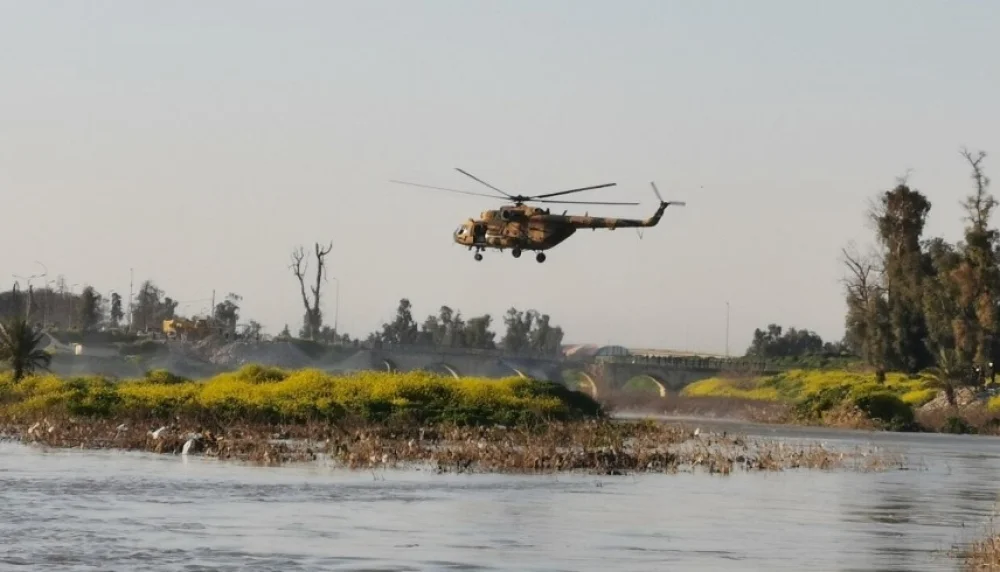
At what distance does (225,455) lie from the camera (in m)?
47.3

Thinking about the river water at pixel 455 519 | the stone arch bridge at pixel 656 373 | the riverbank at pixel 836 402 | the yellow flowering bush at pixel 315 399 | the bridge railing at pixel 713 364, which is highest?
the bridge railing at pixel 713 364

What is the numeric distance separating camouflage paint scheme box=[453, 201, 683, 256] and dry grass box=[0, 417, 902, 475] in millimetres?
7135

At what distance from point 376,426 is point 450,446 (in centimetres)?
805

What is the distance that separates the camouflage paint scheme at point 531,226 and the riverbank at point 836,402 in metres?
31.2

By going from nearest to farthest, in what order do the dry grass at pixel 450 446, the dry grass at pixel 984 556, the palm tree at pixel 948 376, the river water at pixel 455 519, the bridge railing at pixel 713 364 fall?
the dry grass at pixel 984 556 < the river water at pixel 455 519 < the dry grass at pixel 450 446 < the palm tree at pixel 948 376 < the bridge railing at pixel 713 364

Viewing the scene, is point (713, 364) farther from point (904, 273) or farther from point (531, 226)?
point (531, 226)

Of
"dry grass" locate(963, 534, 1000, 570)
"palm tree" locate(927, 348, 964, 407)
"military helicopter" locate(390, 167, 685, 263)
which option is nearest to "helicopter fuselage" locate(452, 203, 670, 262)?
"military helicopter" locate(390, 167, 685, 263)

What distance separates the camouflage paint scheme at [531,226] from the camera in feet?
209

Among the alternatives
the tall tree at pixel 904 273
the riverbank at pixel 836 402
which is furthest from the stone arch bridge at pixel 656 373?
the tall tree at pixel 904 273

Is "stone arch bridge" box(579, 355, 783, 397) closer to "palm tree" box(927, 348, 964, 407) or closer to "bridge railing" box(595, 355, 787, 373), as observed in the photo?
"bridge railing" box(595, 355, 787, 373)

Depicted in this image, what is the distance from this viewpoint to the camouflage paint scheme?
63.7m

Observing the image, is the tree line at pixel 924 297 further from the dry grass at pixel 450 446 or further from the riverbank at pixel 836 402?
the dry grass at pixel 450 446

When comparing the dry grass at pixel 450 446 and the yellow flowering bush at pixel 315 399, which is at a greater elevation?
the yellow flowering bush at pixel 315 399

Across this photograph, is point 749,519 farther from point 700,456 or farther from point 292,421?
point 292,421
